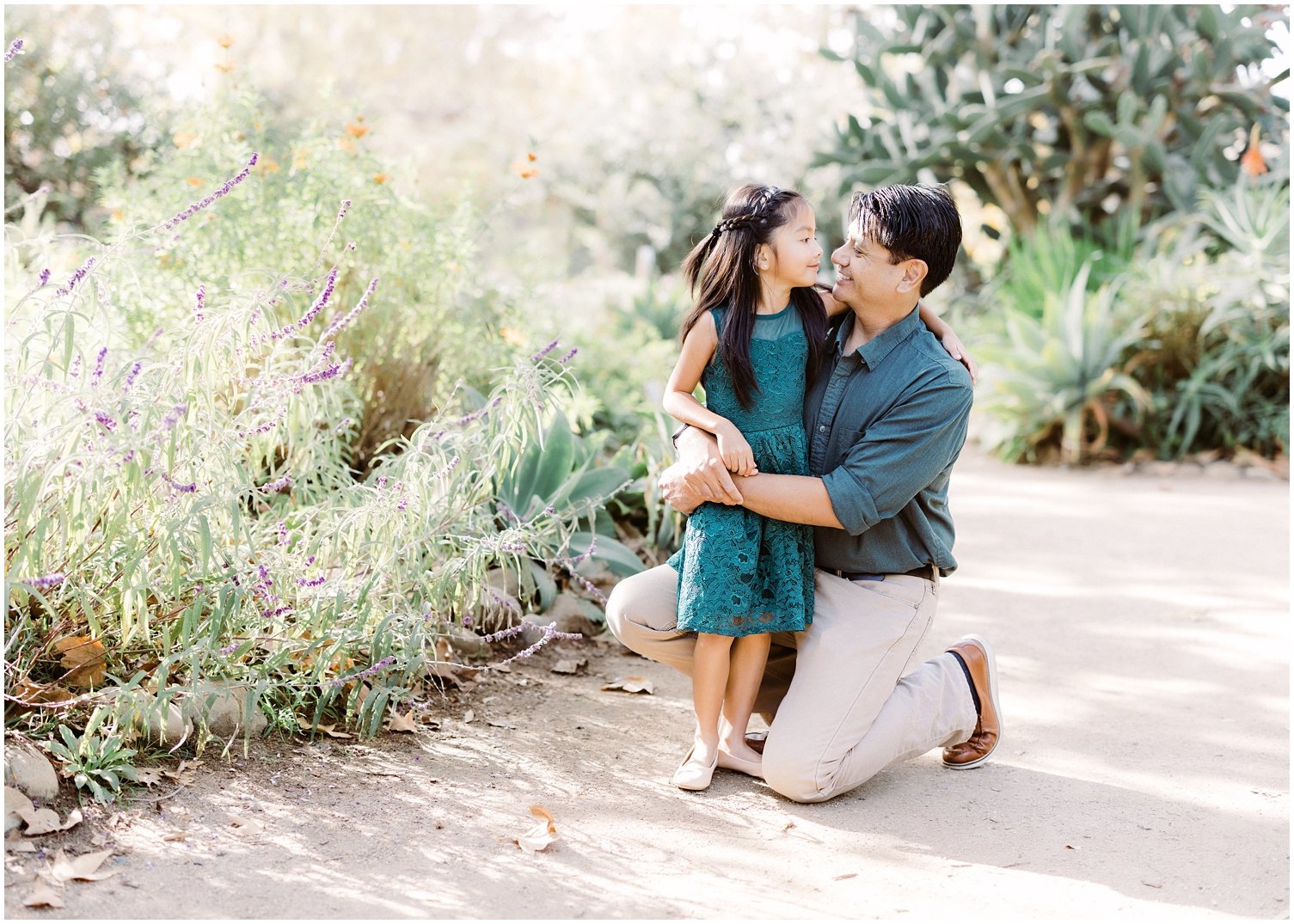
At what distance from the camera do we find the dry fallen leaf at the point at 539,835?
242cm

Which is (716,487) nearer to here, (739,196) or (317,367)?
(739,196)

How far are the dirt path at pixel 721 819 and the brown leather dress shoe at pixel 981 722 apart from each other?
0.04 meters

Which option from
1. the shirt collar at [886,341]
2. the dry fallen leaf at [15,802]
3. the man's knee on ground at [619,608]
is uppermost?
the shirt collar at [886,341]

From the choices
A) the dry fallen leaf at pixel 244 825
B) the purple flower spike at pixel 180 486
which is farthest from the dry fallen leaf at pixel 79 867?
the purple flower spike at pixel 180 486

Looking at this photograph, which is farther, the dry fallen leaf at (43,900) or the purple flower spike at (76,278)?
the purple flower spike at (76,278)

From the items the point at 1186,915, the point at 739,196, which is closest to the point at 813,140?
the point at 739,196

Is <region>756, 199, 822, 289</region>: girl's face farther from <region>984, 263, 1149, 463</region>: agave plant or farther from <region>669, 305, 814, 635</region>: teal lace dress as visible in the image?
<region>984, 263, 1149, 463</region>: agave plant

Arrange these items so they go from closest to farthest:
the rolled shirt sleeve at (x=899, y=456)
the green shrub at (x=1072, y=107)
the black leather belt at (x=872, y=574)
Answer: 1. the rolled shirt sleeve at (x=899, y=456)
2. the black leather belt at (x=872, y=574)
3. the green shrub at (x=1072, y=107)

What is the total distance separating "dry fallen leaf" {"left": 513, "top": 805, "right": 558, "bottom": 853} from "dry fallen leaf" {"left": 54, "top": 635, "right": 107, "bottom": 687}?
1.03 m

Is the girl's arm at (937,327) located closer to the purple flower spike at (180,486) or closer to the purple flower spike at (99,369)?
the purple flower spike at (180,486)

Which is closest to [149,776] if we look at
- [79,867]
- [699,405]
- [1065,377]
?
[79,867]

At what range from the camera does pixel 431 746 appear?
2932 millimetres

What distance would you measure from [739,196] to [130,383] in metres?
1.45

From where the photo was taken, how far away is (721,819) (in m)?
2.66
